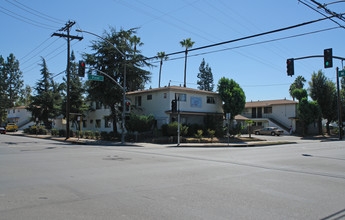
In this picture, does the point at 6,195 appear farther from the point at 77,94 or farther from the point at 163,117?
the point at 77,94

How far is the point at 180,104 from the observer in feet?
110

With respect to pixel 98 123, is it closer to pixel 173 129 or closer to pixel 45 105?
pixel 45 105

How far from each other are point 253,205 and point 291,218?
0.92m

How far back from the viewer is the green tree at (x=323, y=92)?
4828 centimetres

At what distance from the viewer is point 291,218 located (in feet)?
16.8

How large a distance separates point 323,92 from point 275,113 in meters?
9.07

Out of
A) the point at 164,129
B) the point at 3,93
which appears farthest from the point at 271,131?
the point at 3,93

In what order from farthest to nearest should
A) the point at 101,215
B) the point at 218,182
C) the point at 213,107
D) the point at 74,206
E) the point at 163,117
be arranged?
the point at 213,107 → the point at 163,117 → the point at 218,182 → the point at 74,206 → the point at 101,215

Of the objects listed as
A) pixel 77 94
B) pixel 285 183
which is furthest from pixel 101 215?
pixel 77 94

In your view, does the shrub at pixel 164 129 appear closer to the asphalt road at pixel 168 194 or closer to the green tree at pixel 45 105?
the asphalt road at pixel 168 194

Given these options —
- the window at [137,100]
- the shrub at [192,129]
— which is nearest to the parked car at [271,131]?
the shrub at [192,129]

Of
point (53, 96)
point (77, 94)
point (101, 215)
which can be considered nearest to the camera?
point (101, 215)

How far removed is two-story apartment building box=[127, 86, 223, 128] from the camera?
1308 inches

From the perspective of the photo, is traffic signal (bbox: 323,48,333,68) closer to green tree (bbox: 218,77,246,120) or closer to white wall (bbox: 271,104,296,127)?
green tree (bbox: 218,77,246,120)
